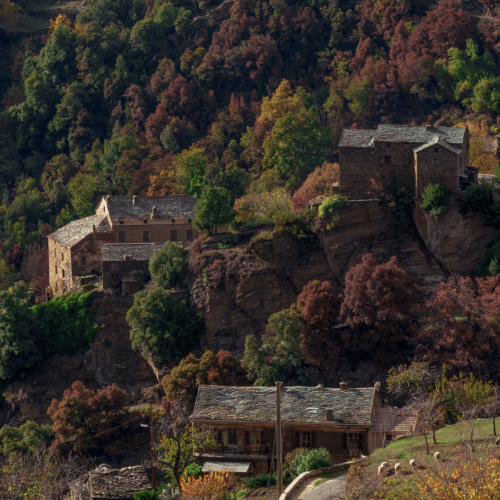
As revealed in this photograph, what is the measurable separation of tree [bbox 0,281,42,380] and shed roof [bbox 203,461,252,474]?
89.2 ft

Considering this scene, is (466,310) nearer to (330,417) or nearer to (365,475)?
(330,417)

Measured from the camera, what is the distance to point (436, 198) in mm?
82688

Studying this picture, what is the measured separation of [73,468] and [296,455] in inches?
657

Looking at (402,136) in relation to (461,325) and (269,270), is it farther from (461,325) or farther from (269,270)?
(461,325)

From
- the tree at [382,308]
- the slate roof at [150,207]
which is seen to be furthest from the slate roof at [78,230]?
the tree at [382,308]

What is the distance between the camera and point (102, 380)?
89.8 meters

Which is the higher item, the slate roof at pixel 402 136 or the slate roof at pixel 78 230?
the slate roof at pixel 402 136

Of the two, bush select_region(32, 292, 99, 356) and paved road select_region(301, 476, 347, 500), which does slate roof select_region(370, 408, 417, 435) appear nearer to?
paved road select_region(301, 476, 347, 500)

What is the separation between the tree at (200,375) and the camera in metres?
79.2

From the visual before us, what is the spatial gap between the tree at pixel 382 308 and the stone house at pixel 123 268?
60.5 feet

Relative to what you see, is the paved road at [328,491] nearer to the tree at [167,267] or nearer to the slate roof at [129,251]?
the tree at [167,267]

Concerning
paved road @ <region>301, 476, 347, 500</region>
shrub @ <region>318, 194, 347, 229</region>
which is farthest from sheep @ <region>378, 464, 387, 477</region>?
shrub @ <region>318, 194, 347, 229</region>

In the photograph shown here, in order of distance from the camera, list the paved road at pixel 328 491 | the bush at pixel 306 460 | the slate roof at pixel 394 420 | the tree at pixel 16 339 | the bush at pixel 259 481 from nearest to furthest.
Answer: the paved road at pixel 328 491 → the bush at pixel 306 460 → the bush at pixel 259 481 → the slate roof at pixel 394 420 → the tree at pixel 16 339

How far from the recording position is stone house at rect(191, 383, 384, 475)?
227 ft
